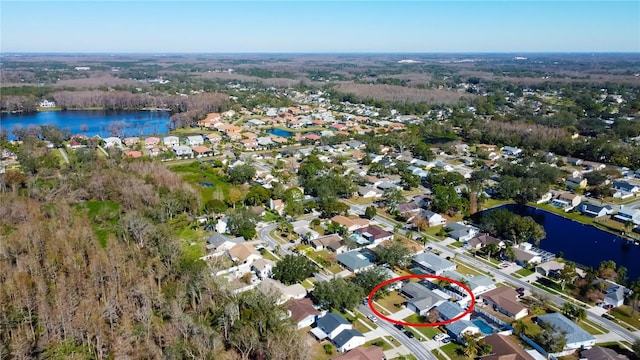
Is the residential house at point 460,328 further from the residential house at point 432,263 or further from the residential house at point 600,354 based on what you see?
the residential house at point 432,263

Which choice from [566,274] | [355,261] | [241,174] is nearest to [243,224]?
[355,261]

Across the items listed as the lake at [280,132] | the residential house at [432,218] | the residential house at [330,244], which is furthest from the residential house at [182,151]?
the residential house at [432,218]

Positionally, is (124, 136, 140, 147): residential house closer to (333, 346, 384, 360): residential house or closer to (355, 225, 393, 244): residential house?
(355, 225, 393, 244): residential house

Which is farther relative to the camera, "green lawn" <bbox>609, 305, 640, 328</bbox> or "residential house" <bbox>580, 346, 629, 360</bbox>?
"green lawn" <bbox>609, 305, 640, 328</bbox>

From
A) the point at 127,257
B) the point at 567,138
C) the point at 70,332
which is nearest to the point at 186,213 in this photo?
the point at 127,257

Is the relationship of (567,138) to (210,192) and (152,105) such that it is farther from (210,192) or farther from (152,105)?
(152,105)

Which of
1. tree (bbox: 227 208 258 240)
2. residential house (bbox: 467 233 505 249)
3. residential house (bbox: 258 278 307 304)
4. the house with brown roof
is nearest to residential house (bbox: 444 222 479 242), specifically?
residential house (bbox: 467 233 505 249)
